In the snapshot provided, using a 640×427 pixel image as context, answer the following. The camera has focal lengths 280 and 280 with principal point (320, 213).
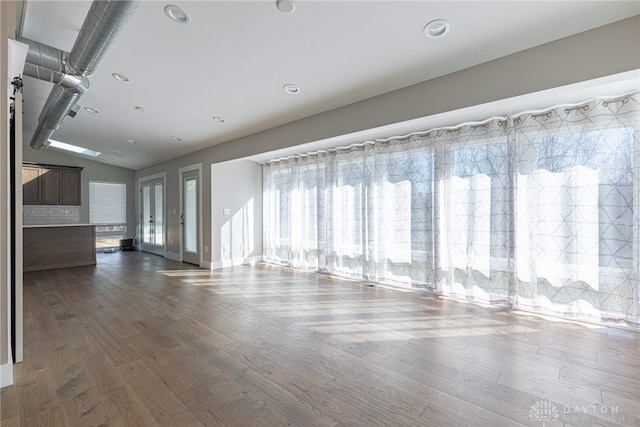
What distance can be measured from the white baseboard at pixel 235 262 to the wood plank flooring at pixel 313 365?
210 cm

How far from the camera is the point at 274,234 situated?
20.8 ft

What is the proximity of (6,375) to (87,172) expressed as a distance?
8.31m

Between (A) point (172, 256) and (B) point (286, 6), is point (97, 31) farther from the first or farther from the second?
(A) point (172, 256)

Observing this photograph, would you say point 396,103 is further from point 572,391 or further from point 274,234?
point 274,234

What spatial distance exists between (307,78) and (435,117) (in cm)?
145

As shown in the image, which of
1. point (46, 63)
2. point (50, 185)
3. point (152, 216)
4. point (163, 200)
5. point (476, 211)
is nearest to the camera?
point (46, 63)

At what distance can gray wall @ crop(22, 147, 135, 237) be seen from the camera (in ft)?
24.7

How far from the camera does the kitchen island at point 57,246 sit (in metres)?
5.57

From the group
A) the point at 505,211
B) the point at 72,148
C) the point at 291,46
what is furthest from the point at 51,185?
the point at 505,211

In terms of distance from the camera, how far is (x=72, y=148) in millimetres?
7359

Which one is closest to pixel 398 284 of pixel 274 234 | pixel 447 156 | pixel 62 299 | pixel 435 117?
pixel 447 156

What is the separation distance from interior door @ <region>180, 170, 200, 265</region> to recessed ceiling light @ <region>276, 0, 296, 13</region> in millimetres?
4744

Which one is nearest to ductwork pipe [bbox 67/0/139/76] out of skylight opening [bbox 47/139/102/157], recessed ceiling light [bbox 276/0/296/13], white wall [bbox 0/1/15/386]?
white wall [bbox 0/1/15/386]

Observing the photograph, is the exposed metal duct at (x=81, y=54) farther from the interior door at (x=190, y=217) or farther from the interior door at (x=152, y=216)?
the interior door at (x=152, y=216)
